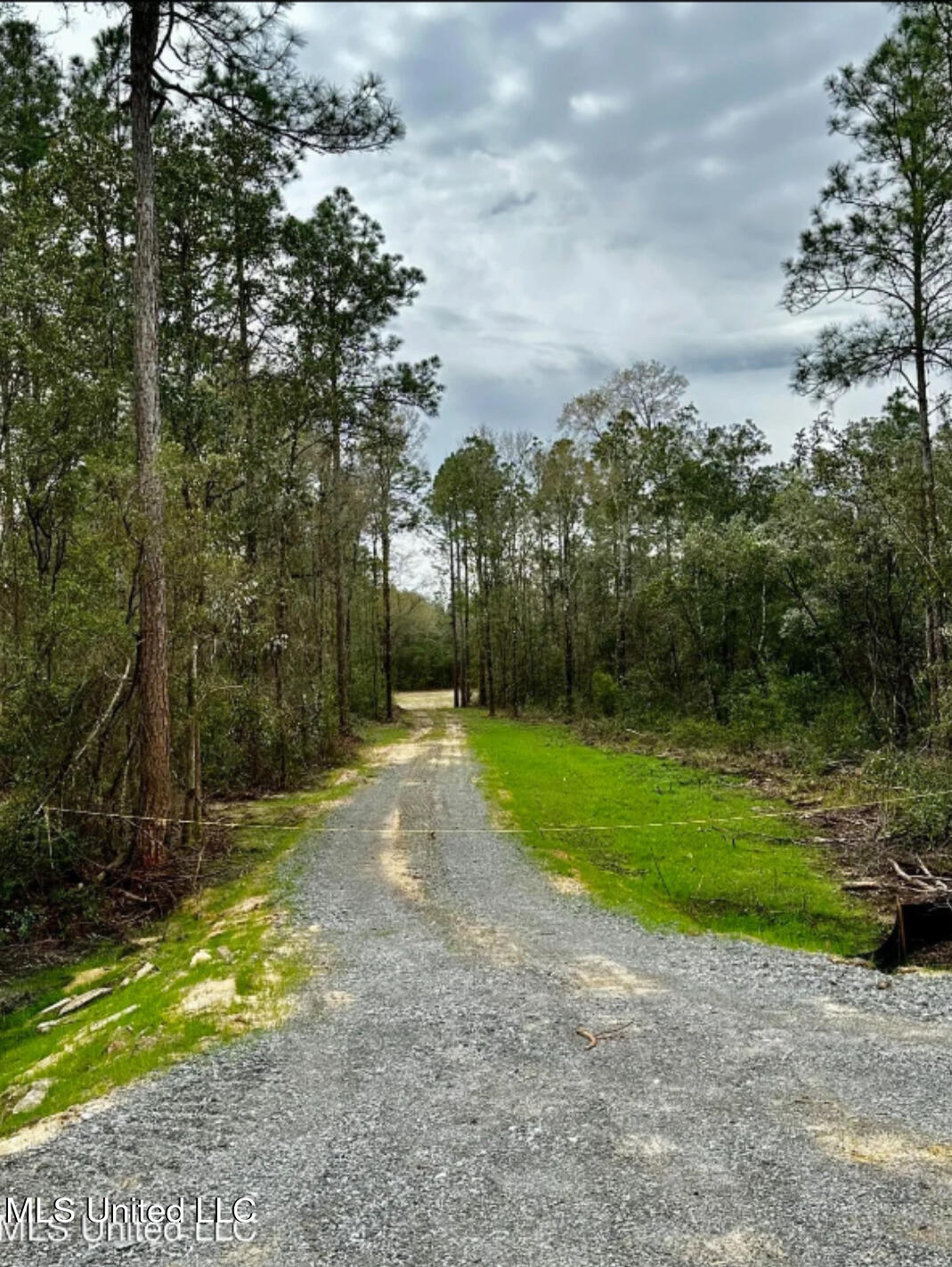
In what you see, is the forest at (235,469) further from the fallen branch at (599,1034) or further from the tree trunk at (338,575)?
the fallen branch at (599,1034)

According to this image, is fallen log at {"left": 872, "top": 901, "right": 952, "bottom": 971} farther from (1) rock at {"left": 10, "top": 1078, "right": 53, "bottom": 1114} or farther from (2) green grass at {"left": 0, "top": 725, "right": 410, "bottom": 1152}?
(1) rock at {"left": 10, "top": 1078, "right": 53, "bottom": 1114}

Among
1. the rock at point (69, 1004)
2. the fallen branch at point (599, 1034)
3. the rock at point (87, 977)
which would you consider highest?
the fallen branch at point (599, 1034)

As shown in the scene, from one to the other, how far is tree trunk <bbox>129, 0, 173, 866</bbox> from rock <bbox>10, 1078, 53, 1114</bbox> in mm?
4199

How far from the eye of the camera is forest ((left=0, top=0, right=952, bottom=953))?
850 cm

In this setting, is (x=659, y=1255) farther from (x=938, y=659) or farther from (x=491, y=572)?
(x=491, y=572)

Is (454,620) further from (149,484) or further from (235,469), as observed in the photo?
(149,484)

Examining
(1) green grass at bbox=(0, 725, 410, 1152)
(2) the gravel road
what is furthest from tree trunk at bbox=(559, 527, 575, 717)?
(2) the gravel road

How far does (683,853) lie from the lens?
9250mm

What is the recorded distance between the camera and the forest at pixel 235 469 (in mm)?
8500

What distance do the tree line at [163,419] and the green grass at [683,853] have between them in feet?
15.2

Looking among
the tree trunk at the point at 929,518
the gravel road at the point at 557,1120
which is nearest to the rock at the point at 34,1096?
the gravel road at the point at 557,1120

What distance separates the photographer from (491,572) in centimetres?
3294

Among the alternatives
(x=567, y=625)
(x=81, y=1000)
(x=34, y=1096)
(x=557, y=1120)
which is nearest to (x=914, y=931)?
(x=557, y=1120)

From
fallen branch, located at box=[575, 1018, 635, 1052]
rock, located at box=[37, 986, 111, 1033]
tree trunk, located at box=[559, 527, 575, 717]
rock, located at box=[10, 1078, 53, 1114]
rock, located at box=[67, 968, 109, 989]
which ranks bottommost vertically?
rock, located at box=[67, 968, 109, 989]
